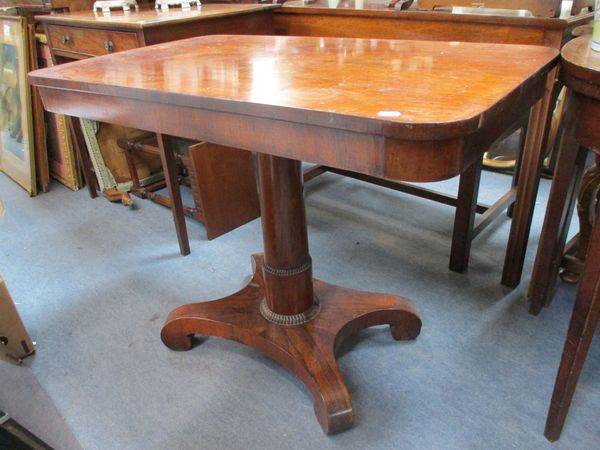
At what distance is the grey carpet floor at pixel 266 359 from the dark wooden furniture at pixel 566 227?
0.13 metres

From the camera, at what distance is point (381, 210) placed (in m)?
2.18

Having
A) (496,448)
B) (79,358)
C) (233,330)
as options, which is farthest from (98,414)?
(496,448)

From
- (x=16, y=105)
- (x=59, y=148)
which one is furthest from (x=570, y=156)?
(x=16, y=105)

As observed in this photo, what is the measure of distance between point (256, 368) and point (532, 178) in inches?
39.1

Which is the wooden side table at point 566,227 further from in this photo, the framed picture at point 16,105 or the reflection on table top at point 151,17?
the framed picture at point 16,105

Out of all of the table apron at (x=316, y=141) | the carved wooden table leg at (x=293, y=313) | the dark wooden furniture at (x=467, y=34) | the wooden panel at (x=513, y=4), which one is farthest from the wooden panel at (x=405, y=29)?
the carved wooden table leg at (x=293, y=313)

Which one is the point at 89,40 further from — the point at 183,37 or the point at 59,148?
the point at 59,148

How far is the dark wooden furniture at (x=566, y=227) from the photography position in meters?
0.79

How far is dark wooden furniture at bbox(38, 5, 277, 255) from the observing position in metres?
1.64

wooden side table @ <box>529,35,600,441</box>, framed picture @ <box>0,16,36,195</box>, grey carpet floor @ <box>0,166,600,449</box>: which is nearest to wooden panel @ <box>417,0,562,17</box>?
wooden side table @ <box>529,35,600,441</box>

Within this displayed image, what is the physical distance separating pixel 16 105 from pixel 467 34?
2288mm

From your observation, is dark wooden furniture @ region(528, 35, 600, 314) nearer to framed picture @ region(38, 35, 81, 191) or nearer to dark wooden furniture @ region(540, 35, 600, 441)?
dark wooden furniture @ region(540, 35, 600, 441)

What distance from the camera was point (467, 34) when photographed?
1.42m

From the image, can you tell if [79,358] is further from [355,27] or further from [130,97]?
[355,27]
